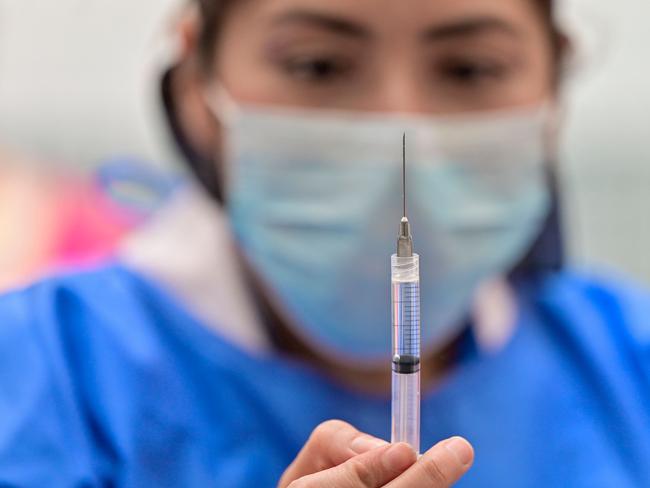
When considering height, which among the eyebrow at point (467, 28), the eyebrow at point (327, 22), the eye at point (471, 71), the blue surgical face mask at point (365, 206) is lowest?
the blue surgical face mask at point (365, 206)

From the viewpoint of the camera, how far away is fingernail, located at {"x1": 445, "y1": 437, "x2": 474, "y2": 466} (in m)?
0.39

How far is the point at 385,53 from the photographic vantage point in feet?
2.52

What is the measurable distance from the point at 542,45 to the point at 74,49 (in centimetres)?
121

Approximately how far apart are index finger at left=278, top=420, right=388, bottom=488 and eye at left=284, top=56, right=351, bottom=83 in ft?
1.43

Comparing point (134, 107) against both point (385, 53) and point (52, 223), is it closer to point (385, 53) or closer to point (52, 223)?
point (52, 223)

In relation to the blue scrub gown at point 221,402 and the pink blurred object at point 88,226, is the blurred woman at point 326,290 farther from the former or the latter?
the pink blurred object at point 88,226

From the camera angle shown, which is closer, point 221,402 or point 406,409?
point 406,409

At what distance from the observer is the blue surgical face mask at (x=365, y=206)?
0.78 metres

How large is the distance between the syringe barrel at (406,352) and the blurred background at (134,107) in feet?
4.35

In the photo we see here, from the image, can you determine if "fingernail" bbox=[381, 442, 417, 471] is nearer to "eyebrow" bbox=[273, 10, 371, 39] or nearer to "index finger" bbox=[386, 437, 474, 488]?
"index finger" bbox=[386, 437, 474, 488]

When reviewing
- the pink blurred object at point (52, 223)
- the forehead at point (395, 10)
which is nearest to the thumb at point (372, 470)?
the forehead at point (395, 10)

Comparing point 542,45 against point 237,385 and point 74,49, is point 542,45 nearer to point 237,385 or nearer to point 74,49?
point 237,385

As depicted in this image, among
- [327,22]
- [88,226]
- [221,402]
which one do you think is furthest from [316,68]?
[88,226]

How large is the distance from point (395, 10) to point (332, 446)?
0.45m
